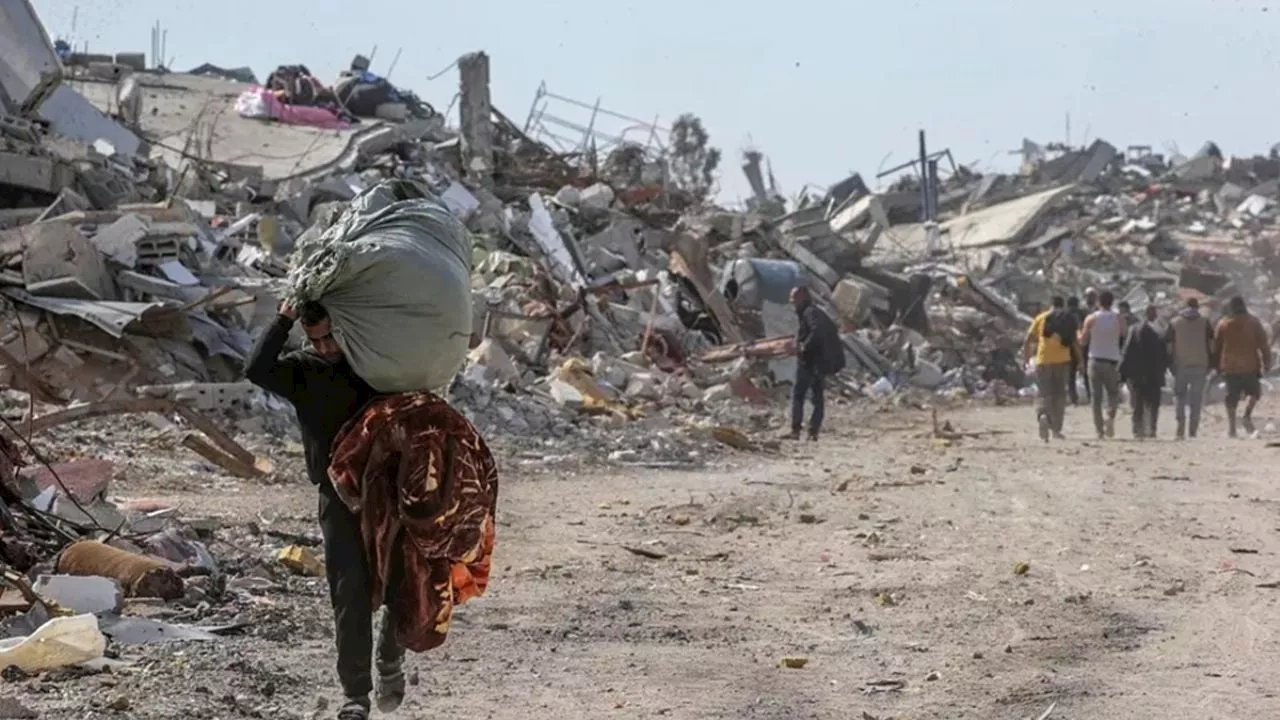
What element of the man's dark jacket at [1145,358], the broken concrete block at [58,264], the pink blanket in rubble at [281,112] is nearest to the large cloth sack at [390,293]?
the broken concrete block at [58,264]

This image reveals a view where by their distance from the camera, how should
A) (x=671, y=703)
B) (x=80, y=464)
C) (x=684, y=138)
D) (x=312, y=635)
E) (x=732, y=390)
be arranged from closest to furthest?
1. (x=671, y=703)
2. (x=312, y=635)
3. (x=80, y=464)
4. (x=732, y=390)
5. (x=684, y=138)

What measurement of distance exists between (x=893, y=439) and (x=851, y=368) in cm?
768

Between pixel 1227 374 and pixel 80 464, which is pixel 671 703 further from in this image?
pixel 1227 374

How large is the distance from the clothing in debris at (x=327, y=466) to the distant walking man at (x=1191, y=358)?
13.8 meters

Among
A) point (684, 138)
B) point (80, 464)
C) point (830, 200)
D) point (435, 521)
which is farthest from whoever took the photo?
point (684, 138)

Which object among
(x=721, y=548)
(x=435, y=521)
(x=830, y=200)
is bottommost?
(x=721, y=548)

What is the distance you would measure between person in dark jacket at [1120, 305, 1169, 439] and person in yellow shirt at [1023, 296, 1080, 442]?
58 centimetres

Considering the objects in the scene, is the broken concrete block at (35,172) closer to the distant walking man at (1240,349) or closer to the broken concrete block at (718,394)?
the broken concrete block at (718,394)

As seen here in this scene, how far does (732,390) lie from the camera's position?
21.0 meters

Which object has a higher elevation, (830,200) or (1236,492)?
(830,200)

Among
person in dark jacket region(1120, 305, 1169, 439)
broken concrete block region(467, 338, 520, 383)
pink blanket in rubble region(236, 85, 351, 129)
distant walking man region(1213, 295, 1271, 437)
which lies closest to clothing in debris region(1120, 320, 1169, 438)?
person in dark jacket region(1120, 305, 1169, 439)

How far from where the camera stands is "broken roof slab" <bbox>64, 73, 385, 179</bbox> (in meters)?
24.4

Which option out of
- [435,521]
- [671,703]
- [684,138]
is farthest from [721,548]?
[684,138]

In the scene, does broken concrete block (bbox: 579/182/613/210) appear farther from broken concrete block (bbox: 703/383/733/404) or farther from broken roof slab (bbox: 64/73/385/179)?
broken concrete block (bbox: 703/383/733/404)
